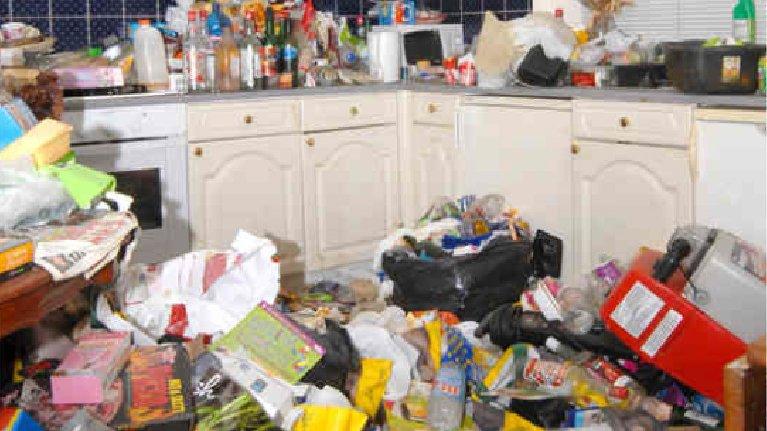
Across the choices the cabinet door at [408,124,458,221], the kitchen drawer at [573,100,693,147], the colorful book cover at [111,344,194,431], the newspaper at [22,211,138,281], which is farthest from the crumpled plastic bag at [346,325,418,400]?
the cabinet door at [408,124,458,221]

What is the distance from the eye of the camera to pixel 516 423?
2789mm

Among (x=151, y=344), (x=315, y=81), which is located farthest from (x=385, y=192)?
(x=151, y=344)

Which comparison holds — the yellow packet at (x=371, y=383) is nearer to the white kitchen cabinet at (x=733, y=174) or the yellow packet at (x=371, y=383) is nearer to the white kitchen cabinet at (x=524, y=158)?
the white kitchen cabinet at (x=733, y=174)

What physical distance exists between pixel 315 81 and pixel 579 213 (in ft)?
4.20

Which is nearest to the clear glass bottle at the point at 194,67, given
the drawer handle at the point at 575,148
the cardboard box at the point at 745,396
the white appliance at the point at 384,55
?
the white appliance at the point at 384,55

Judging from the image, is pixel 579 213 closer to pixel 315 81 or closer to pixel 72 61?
pixel 315 81

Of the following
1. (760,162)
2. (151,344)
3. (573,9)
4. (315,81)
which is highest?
(573,9)

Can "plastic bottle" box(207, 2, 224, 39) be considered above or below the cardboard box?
above

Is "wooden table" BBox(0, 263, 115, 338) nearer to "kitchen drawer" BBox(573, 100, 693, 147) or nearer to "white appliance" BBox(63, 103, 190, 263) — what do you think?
"white appliance" BBox(63, 103, 190, 263)

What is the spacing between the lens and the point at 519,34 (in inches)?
163

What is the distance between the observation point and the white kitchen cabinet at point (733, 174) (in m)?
3.24

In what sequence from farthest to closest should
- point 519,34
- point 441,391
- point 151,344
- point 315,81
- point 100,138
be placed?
point 315,81 → point 519,34 → point 100,138 → point 441,391 → point 151,344

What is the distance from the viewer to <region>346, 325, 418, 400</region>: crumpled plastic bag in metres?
2.89

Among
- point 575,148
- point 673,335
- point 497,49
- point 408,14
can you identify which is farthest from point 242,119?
point 673,335
